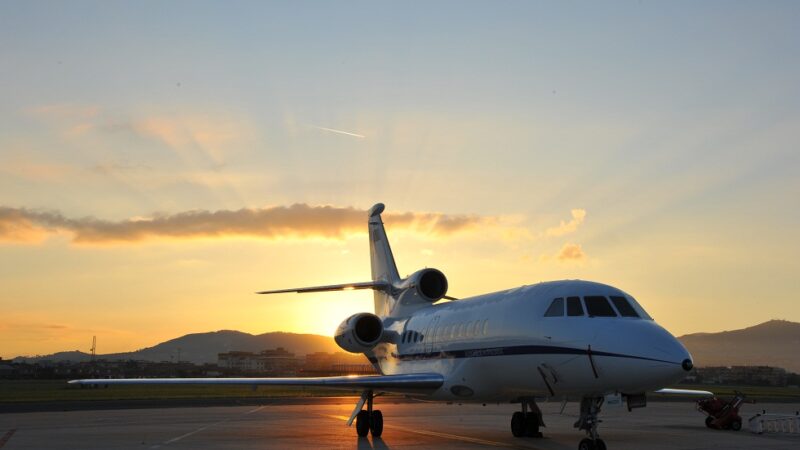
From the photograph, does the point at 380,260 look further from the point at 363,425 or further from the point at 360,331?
the point at 363,425

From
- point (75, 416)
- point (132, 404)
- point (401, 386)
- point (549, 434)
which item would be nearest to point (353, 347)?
point (401, 386)

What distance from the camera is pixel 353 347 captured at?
987 inches

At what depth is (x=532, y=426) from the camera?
2116cm

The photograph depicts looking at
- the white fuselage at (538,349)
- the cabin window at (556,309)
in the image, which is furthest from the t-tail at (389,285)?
the cabin window at (556,309)

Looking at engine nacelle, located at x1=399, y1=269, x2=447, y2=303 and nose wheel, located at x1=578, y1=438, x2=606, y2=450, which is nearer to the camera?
nose wheel, located at x1=578, y1=438, x2=606, y2=450

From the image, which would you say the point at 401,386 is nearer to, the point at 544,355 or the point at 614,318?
the point at 544,355

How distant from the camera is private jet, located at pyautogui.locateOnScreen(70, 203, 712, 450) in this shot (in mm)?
15023

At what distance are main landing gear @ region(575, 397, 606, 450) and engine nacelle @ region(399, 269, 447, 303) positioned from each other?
9.96m

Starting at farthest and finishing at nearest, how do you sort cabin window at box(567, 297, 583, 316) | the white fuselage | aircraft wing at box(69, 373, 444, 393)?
aircraft wing at box(69, 373, 444, 393) < cabin window at box(567, 297, 583, 316) < the white fuselage

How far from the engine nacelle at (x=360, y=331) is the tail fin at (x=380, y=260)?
10.2 feet

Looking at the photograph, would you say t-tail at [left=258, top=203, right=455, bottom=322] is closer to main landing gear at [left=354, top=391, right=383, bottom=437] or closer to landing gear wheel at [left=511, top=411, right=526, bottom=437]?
main landing gear at [left=354, top=391, right=383, bottom=437]

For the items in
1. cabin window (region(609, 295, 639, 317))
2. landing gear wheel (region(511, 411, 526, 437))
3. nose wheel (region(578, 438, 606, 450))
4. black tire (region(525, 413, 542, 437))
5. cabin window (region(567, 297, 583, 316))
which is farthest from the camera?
landing gear wheel (region(511, 411, 526, 437))

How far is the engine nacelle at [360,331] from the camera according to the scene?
973 inches

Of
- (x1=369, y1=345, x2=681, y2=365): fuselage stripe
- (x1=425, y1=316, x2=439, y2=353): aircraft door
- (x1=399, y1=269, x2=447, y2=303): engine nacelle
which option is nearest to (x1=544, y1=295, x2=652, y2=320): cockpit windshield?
(x1=369, y1=345, x2=681, y2=365): fuselage stripe
